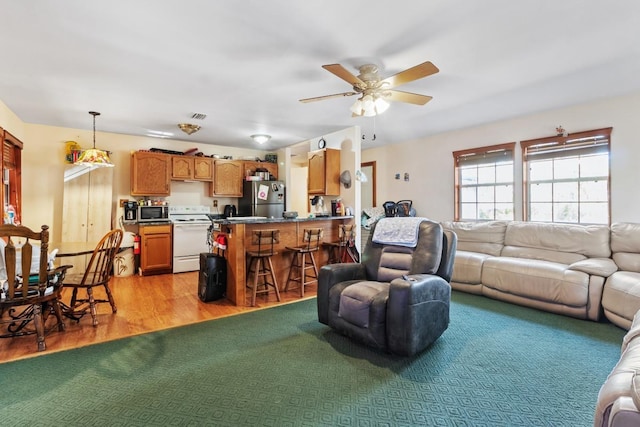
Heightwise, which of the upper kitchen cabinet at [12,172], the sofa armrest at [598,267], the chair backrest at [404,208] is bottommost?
the sofa armrest at [598,267]

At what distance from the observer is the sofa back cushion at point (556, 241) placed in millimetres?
3531

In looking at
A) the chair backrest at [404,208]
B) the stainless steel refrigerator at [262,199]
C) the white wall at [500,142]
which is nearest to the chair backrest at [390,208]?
the chair backrest at [404,208]

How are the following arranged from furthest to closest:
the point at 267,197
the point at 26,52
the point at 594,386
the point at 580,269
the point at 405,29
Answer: the point at 267,197 → the point at 580,269 → the point at 26,52 → the point at 405,29 → the point at 594,386

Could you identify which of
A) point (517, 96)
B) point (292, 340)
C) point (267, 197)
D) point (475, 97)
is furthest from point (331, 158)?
point (292, 340)

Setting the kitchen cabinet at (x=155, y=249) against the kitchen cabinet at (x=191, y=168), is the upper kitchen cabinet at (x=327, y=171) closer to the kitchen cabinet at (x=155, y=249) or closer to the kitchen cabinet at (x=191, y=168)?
the kitchen cabinet at (x=191, y=168)

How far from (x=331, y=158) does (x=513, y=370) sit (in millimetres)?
3849

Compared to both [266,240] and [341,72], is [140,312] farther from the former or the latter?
[341,72]

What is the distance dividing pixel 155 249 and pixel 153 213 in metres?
0.69

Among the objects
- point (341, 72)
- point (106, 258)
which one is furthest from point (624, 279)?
point (106, 258)

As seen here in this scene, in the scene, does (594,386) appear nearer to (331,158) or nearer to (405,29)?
(405,29)

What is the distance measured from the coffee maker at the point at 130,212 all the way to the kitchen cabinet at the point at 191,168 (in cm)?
83

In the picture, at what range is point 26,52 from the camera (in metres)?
2.56

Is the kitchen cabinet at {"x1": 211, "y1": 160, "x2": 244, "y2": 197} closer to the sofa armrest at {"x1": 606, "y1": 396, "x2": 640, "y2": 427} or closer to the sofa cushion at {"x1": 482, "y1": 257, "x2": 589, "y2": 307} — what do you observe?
the sofa cushion at {"x1": 482, "y1": 257, "x2": 589, "y2": 307}

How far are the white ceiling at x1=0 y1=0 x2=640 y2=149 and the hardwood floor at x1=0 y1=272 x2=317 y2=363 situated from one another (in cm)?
249
